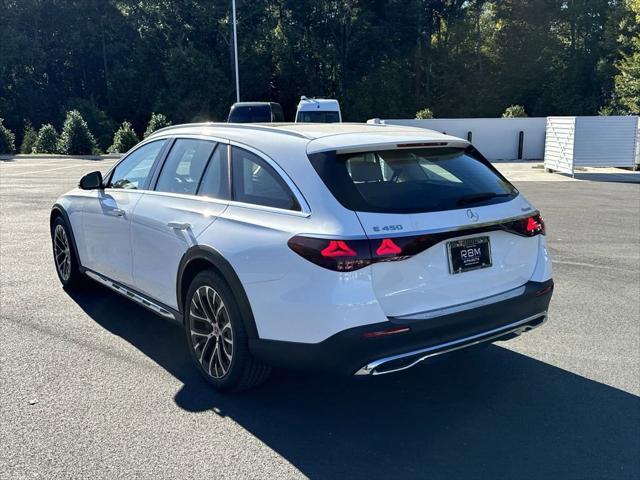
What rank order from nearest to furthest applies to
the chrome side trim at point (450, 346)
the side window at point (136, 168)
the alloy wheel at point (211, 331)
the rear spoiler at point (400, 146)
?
the chrome side trim at point (450, 346) < the rear spoiler at point (400, 146) < the alloy wheel at point (211, 331) < the side window at point (136, 168)

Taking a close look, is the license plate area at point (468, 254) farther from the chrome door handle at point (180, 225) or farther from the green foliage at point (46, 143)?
the green foliage at point (46, 143)

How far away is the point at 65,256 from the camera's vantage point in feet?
20.0

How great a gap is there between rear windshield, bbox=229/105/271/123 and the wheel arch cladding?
16.6 metres

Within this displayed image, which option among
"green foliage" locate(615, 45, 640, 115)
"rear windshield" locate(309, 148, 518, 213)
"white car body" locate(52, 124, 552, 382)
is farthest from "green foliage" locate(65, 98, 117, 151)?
"rear windshield" locate(309, 148, 518, 213)

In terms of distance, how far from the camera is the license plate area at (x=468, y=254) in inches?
134

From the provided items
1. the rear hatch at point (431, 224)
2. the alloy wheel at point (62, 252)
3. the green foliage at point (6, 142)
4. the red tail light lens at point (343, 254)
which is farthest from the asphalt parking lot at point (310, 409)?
the green foliage at point (6, 142)

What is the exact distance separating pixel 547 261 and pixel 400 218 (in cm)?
131

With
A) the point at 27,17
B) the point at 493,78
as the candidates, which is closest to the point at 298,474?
the point at 493,78

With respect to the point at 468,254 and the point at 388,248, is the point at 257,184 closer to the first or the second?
the point at 388,248

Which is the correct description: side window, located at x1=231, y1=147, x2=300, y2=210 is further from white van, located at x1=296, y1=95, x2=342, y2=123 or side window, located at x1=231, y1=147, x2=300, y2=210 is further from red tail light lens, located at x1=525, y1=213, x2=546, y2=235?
white van, located at x1=296, y1=95, x2=342, y2=123

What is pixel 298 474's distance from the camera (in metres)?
3.08

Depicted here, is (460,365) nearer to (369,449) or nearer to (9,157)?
(369,449)

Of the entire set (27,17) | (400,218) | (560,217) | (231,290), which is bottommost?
(560,217)

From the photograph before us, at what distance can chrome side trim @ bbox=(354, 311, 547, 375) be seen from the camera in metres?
3.24
